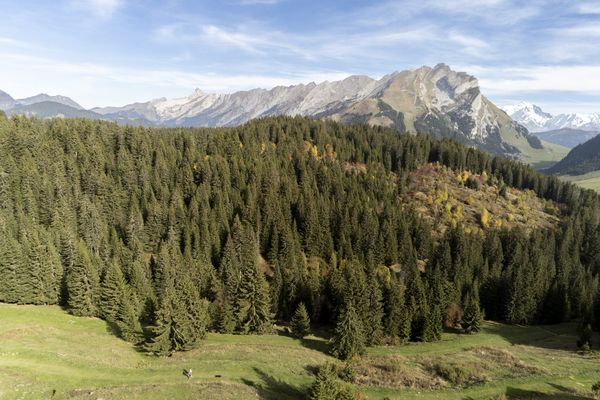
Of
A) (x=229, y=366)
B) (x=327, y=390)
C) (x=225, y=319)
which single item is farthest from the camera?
(x=225, y=319)

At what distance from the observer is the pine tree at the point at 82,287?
2842 inches

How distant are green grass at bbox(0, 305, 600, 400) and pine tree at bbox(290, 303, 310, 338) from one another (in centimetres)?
471

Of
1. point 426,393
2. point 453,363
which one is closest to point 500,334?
point 453,363

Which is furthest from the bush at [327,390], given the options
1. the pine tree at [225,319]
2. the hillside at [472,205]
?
the hillside at [472,205]

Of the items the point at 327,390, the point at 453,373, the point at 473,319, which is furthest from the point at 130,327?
the point at 473,319

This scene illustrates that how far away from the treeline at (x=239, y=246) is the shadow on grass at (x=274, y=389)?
55.5ft

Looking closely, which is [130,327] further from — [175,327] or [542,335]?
[542,335]

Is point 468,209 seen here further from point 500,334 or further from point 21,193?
point 21,193

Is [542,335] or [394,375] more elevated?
[394,375]

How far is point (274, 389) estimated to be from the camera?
48.5 meters

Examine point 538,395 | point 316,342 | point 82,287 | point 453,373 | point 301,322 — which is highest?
point 538,395

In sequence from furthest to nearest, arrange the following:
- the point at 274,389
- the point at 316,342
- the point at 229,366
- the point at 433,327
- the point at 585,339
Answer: the point at 433,327 → the point at 316,342 → the point at 585,339 → the point at 229,366 → the point at 274,389

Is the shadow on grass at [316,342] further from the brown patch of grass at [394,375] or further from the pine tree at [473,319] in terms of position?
the pine tree at [473,319]

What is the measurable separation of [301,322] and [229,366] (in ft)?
79.8
